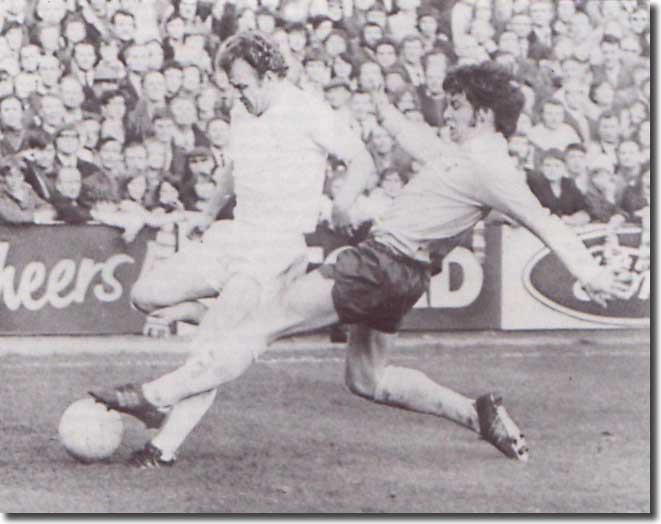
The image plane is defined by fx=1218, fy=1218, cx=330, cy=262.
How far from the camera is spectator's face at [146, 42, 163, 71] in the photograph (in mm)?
4648

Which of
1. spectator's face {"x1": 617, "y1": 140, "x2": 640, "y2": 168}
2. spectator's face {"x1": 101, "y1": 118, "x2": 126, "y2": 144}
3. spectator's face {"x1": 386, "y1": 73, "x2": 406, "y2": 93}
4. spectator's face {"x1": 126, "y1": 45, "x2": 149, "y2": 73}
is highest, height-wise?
spectator's face {"x1": 126, "y1": 45, "x2": 149, "y2": 73}

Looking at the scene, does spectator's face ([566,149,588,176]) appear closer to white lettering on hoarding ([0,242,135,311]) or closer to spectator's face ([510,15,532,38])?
spectator's face ([510,15,532,38])

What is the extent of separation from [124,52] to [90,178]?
50 centimetres

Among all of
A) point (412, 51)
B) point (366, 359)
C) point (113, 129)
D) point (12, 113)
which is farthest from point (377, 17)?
point (12, 113)

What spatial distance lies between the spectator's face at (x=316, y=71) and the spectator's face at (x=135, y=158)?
704mm

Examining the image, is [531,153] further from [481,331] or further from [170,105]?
[170,105]

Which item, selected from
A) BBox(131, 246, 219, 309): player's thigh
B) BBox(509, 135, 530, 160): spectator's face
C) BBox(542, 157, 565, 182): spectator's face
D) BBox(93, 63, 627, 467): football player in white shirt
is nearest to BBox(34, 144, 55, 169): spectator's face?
BBox(131, 246, 219, 309): player's thigh

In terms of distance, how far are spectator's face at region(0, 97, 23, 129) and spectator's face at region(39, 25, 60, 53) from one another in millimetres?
244

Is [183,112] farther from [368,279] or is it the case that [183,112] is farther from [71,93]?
[368,279]

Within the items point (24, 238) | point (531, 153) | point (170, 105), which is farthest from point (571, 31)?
point (24, 238)

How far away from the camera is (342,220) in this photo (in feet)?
14.1

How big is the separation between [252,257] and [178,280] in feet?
0.94

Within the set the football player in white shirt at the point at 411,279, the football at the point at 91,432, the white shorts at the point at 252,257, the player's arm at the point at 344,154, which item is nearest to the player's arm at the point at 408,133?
the football player in white shirt at the point at 411,279

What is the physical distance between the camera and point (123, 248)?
4.60 meters
